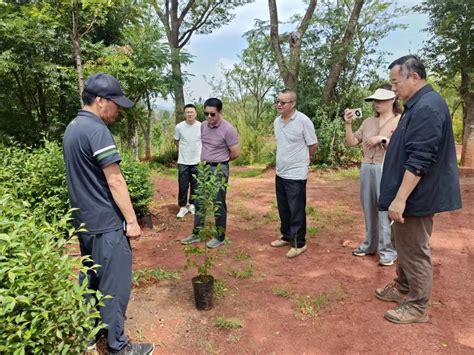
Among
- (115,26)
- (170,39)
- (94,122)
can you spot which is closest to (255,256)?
(94,122)

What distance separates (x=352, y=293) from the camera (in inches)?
132

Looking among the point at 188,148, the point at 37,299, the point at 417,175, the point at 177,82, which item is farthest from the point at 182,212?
the point at 177,82

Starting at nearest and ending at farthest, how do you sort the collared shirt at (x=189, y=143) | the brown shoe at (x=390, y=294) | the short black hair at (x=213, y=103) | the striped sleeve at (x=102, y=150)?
the striped sleeve at (x=102, y=150), the brown shoe at (x=390, y=294), the short black hair at (x=213, y=103), the collared shirt at (x=189, y=143)

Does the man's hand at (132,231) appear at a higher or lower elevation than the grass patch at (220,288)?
higher

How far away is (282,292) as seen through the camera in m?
3.37

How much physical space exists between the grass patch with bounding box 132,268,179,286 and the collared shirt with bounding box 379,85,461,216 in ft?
7.57

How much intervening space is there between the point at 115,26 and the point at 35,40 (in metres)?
2.52

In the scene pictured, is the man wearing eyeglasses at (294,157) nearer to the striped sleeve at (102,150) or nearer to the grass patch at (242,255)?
the grass patch at (242,255)

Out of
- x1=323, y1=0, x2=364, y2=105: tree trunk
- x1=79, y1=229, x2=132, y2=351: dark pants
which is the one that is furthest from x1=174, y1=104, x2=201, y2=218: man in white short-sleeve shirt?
x1=323, y1=0, x2=364, y2=105: tree trunk

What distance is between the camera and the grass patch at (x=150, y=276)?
3.64 metres

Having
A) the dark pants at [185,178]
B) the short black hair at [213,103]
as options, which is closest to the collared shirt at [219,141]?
the short black hair at [213,103]

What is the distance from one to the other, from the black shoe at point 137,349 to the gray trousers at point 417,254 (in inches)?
76.2

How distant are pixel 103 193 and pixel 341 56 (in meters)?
9.68

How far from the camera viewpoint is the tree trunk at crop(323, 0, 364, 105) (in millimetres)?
10047
